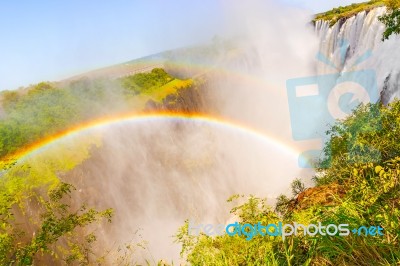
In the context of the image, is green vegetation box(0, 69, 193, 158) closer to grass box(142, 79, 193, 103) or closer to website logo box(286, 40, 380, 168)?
grass box(142, 79, 193, 103)

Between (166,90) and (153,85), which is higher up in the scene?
(153,85)

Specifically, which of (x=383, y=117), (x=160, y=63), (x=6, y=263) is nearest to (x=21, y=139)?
(x=6, y=263)

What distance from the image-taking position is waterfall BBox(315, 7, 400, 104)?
104 ft

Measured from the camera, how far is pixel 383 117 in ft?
31.1

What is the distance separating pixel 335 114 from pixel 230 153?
61.0 ft

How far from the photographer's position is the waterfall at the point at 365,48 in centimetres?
3172

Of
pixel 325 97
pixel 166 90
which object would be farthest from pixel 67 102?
pixel 325 97

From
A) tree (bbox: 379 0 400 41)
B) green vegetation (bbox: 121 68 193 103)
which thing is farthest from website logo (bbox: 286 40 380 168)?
tree (bbox: 379 0 400 41)

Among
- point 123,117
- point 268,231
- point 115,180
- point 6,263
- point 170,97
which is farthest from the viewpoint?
point 170,97

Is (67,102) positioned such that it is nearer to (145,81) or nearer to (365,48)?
(145,81)

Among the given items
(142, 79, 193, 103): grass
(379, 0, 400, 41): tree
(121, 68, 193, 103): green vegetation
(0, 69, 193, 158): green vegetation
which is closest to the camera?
(379, 0, 400, 41): tree

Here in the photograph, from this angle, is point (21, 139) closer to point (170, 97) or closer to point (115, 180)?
point (115, 180)

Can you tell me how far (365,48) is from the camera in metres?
36.1

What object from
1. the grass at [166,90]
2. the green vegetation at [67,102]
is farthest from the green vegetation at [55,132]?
the grass at [166,90]
